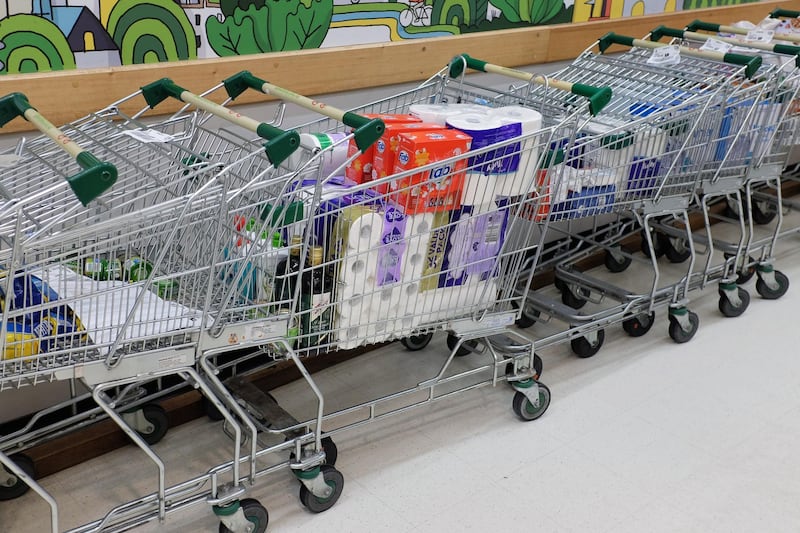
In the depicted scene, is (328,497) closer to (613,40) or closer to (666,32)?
(613,40)

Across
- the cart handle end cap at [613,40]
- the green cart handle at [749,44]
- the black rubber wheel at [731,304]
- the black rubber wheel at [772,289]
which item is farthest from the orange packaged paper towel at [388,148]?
the black rubber wheel at [772,289]

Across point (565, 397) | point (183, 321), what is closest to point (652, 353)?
point (565, 397)

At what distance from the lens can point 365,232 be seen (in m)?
2.35

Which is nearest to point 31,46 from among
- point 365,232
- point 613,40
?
point 365,232

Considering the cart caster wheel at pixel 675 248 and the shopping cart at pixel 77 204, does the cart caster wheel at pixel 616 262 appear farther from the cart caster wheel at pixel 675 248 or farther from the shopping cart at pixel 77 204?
the shopping cart at pixel 77 204

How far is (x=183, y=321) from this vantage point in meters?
2.19

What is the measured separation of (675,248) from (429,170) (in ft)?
7.85

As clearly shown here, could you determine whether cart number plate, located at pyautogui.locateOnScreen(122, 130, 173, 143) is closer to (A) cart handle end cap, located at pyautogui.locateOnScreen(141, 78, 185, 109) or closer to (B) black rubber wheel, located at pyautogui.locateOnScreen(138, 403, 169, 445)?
(A) cart handle end cap, located at pyautogui.locateOnScreen(141, 78, 185, 109)

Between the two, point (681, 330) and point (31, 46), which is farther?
point (681, 330)

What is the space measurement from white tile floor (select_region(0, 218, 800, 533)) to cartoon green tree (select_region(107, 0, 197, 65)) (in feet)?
4.17

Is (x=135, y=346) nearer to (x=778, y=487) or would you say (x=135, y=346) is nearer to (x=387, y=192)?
(x=387, y=192)

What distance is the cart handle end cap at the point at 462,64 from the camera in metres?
3.13

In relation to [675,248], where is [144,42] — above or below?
above

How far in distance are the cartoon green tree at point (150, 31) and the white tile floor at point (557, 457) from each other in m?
1.27
